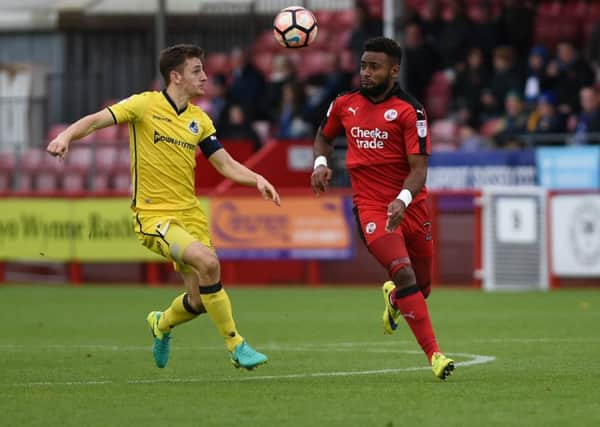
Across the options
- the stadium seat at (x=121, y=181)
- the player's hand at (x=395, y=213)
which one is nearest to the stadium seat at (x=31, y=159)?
the stadium seat at (x=121, y=181)

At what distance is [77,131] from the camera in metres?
9.96

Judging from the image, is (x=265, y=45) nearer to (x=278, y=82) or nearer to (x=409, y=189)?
(x=278, y=82)

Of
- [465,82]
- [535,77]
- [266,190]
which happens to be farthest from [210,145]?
[465,82]

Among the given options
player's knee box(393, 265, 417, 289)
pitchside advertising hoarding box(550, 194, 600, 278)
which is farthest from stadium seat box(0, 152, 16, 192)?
player's knee box(393, 265, 417, 289)

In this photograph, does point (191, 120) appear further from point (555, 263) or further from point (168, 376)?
point (555, 263)

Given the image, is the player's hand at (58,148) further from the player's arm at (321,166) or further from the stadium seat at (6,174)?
the stadium seat at (6,174)

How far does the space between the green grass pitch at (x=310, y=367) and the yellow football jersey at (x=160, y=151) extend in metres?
1.29

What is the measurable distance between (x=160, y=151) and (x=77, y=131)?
81cm

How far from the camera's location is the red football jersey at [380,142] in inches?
409

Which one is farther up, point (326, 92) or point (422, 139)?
point (326, 92)

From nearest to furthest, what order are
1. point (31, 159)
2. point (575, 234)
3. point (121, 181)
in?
1. point (575, 234)
2. point (121, 181)
3. point (31, 159)

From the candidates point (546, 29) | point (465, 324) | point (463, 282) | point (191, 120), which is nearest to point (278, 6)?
point (546, 29)

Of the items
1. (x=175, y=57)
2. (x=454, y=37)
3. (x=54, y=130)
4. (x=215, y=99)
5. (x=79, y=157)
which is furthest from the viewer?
(x=54, y=130)

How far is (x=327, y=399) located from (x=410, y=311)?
1.28 m
